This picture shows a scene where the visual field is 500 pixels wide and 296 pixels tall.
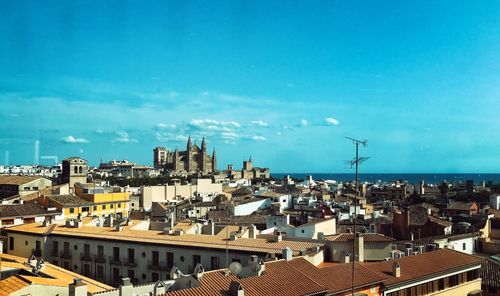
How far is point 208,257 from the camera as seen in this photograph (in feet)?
93.4

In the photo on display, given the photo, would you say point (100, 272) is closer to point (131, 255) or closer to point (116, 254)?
point (116, 254)

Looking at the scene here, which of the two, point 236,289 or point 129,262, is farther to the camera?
point 129,262

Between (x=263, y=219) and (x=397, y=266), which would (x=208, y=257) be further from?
(x=263, y=219)

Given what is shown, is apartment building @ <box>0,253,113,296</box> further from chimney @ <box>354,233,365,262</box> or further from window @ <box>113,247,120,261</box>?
chimney @ <box>354,233,365,262</box>

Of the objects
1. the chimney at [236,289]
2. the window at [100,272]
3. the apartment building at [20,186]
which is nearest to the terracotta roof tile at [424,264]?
the chimney at [236,289]

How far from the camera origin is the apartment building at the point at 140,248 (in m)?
28.2

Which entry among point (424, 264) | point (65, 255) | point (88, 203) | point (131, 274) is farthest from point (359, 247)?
point (88, 203)

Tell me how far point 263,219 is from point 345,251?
2224 cm

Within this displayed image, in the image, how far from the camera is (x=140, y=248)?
31594mm

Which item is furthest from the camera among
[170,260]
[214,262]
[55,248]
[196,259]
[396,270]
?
[55,248]

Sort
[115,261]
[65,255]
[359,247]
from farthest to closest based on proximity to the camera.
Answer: [65,255] → [115,261] → [359,247]

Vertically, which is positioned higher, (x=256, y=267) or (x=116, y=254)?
(x=256, y=267)

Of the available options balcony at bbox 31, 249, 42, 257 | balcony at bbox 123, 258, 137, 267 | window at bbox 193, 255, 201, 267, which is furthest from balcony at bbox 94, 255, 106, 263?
window at bbox 193, 255, 201, 267

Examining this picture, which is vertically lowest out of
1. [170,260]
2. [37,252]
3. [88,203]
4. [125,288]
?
[37,252]
